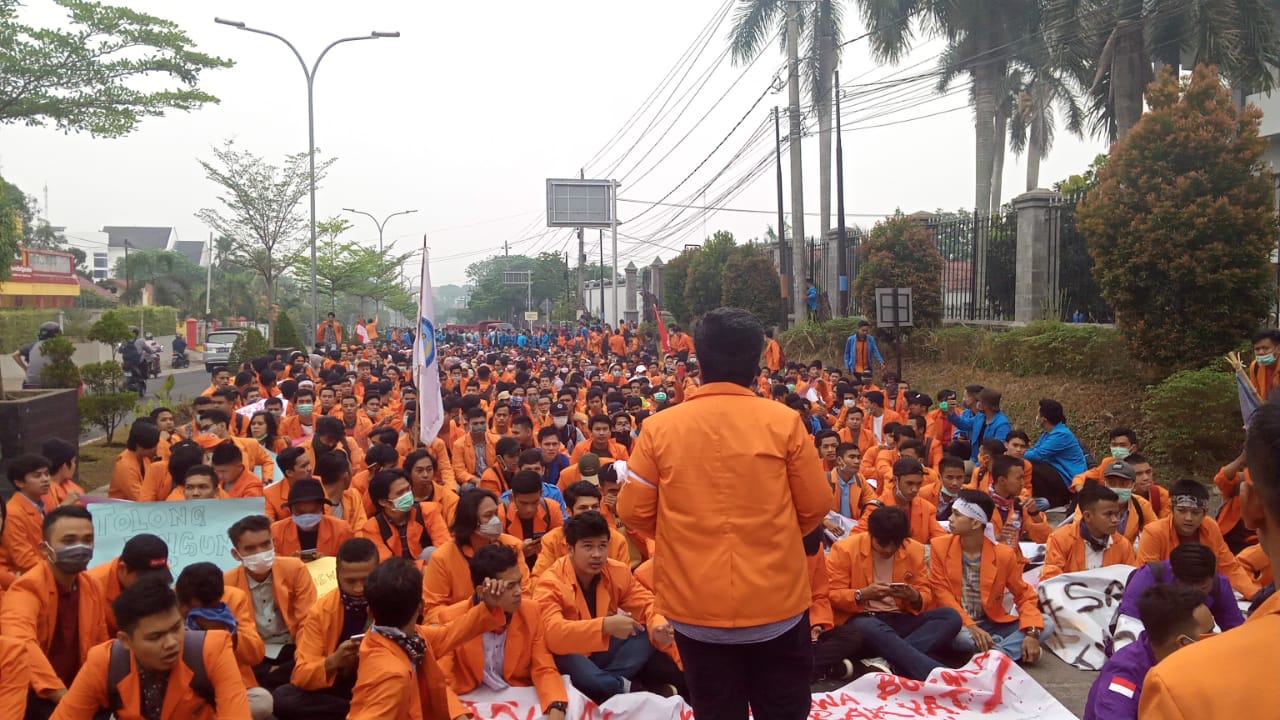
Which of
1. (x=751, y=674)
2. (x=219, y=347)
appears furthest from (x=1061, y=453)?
(x=219, y=347)

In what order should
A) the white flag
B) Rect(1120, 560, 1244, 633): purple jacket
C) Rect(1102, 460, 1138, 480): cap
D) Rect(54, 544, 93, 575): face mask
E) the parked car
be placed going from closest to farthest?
Rect(54, 544, 93, 575): face mask → Rect(1120, 560, 1244, 633): purple jacket → Rect(1102, 460, 1138, 480): cap → the white flag → the parked car

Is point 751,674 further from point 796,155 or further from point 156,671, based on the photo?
point 796,155

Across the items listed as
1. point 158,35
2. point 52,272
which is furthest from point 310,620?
point 52,272

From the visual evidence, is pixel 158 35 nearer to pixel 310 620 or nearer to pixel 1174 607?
pixel 310 620

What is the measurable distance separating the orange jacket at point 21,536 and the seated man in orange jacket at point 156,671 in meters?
2.11

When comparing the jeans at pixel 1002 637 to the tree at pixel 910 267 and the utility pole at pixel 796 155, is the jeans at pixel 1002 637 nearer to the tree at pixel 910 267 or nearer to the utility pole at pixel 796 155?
the tree at pixel 910 267

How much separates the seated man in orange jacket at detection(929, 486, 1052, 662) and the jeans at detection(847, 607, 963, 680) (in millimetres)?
166

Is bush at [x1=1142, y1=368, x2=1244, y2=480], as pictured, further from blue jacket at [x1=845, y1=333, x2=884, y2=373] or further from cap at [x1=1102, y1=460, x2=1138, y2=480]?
Answer: blue jacket at [x1=845, y1=333, x2=884, y2=373]

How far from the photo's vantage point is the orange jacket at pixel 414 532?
19.9 ft

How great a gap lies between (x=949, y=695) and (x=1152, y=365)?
7.59 metres

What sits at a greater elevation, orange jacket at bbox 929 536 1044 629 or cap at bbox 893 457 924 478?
cap at bbox 893 457 924 478

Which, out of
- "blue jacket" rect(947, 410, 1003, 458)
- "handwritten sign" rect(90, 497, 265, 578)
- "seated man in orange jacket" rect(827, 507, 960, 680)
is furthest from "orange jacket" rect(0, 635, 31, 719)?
"blue jacket" rect(947, 410, 1003, 458)

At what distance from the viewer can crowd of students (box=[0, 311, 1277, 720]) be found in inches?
115

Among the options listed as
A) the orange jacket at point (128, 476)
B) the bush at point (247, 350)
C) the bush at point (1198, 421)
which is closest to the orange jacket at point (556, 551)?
the orange jacket at point (128, 476)
